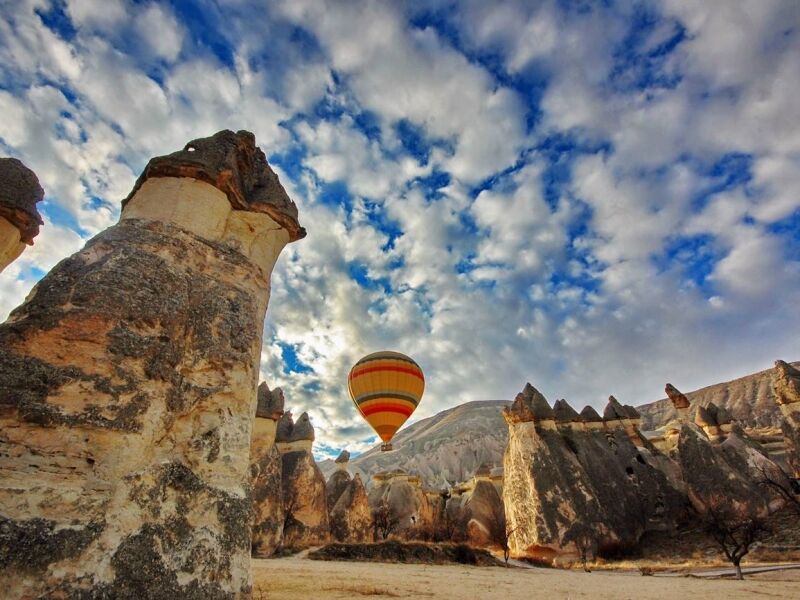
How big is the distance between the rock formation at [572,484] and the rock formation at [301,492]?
812cm

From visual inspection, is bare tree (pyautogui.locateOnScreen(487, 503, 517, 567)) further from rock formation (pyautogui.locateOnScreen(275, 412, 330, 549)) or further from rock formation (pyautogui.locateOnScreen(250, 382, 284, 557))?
rock formation (pyautogui.locateOnScreen(250, 382, 284, 557))

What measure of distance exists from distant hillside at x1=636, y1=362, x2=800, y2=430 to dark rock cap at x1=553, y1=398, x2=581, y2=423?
109 ft

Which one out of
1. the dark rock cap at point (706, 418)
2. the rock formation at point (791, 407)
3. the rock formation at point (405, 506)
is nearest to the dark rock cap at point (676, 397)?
the dark rock cap at point (706, 418)

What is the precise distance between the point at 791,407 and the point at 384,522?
1918cm

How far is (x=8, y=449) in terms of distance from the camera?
8.38 ft

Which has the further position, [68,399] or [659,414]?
[659,414]

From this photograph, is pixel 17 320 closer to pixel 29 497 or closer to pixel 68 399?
pixel 68 399

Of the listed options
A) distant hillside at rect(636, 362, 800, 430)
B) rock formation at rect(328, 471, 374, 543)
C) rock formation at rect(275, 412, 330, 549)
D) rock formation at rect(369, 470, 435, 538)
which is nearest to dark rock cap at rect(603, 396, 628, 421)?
rock formation at rect(369, 470, 435, 538)

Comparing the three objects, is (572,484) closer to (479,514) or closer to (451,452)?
(479,514)

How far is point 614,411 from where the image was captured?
2433cm

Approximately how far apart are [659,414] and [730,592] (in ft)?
254

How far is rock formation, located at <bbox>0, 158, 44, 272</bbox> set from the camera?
6.26 m

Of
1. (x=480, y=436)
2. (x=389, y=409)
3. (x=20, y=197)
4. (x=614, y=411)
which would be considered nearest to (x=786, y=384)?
(x=614, y=411)

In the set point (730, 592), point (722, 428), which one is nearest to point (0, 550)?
point (730, 592)
